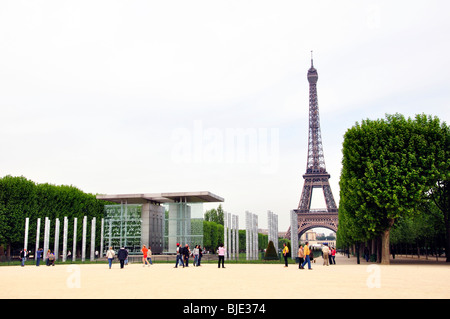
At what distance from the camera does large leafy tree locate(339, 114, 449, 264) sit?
3356 cm

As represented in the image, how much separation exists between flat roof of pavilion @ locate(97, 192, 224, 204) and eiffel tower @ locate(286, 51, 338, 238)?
53.5 meters

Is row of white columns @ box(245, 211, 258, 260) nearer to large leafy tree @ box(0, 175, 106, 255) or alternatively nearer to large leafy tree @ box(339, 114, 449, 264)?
large leafy tree @ box(339, 114, 449, 264)

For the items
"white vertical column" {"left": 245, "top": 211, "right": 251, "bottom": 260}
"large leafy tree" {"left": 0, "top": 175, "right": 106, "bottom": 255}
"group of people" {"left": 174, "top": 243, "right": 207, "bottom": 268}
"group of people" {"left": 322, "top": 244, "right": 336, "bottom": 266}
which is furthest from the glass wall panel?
"group of people" {"left": 322, "top": 244, "right": 336, "bottom": 266}

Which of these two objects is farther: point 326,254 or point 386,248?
point 386,248

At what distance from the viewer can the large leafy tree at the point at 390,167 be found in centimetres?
3356

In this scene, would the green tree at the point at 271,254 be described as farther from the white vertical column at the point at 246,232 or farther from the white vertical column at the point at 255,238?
the white vertical column at the point at 255,238

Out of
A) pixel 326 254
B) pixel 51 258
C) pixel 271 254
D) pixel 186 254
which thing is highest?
pixel 186 254

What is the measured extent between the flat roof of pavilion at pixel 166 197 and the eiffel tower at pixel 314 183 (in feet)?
175

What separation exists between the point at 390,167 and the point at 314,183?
7782 centimetres

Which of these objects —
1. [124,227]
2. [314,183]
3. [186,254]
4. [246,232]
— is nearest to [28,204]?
[124,227]

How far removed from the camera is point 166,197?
49.1 m

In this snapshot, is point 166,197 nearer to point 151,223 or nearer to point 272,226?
point 151,223
